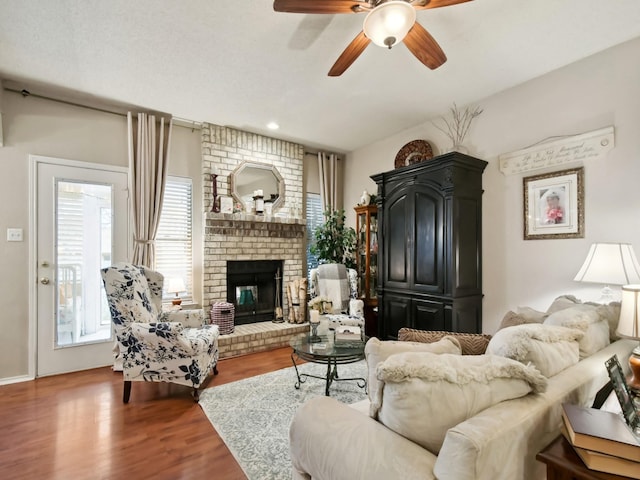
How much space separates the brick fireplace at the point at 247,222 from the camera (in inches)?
160

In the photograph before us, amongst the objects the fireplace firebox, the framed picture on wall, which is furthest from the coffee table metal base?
the framed picture on wall

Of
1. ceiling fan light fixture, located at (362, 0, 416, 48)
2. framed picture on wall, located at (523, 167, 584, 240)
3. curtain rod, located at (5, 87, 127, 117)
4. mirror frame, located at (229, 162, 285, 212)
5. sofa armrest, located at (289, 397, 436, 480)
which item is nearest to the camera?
sofa armrest, located at (289, 397, 436, 480)

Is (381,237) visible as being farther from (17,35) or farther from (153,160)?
(17,35)

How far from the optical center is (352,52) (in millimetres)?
2156

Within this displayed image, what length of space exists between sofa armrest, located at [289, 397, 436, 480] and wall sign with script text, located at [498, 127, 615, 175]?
289 cm

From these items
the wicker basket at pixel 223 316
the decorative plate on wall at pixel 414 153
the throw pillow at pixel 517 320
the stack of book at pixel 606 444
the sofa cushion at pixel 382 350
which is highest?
the decorative plate on wall at pixel 414 153

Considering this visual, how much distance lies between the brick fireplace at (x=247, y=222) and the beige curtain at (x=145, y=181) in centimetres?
54

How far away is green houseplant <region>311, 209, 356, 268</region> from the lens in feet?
15.2

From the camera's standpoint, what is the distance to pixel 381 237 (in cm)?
396

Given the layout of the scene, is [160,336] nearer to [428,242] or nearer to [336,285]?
[336,285]

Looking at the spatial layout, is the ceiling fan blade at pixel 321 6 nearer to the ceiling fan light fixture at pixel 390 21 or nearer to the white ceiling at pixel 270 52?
the ceiling fan light fixture at pixel 390 21

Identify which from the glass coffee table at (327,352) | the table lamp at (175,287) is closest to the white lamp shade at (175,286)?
the table lamp at (175,287)

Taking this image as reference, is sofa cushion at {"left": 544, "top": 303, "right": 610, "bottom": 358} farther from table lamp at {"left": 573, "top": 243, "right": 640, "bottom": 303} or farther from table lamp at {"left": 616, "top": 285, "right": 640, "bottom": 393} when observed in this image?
table lamp at {"left": 573, "top": 243, "right": 640, "bottom": 303}

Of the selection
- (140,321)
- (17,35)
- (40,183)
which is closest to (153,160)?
(40,183)
